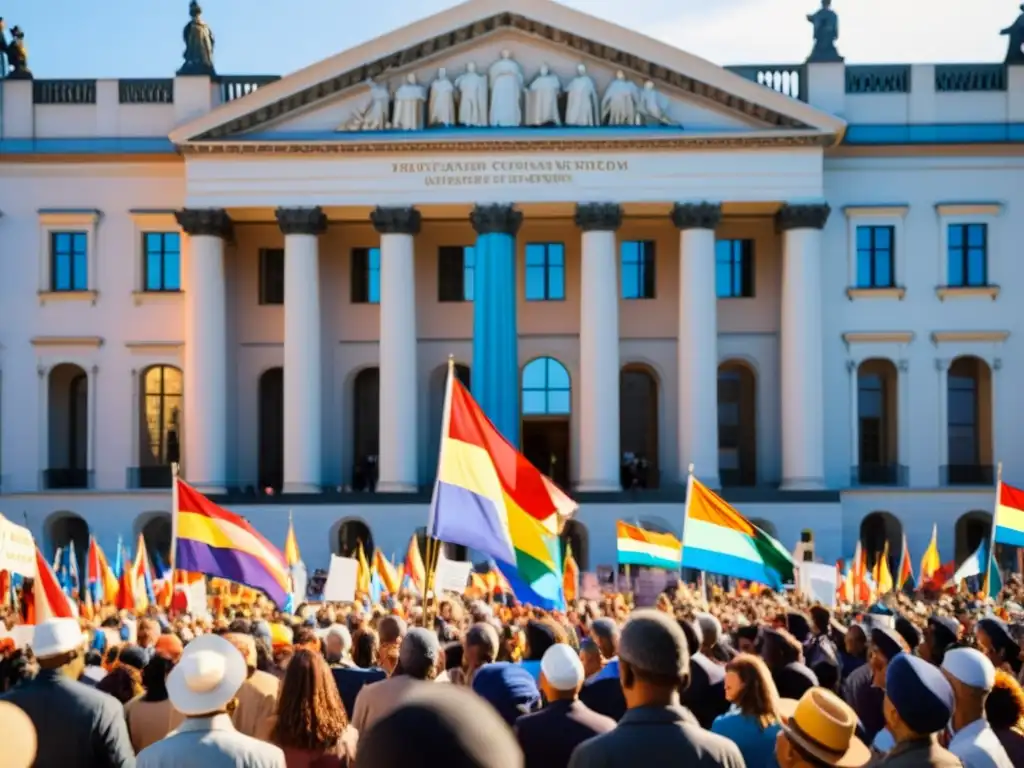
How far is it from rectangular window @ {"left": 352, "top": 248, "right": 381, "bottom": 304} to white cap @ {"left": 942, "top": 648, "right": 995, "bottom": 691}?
39.3m

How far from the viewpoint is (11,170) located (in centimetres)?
4519

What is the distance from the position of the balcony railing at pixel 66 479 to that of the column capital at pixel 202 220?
7.85m

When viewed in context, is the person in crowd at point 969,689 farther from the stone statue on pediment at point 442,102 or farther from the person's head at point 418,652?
the stone statue on pediment at point 442,102

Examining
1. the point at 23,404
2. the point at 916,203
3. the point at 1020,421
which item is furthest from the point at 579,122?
the point at 23,404

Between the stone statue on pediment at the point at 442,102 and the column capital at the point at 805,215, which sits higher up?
the stone statue on pediment at the point at 442,102

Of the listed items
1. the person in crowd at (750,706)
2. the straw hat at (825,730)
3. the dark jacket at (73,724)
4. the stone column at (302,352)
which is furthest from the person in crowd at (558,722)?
the stone column at (302,352)

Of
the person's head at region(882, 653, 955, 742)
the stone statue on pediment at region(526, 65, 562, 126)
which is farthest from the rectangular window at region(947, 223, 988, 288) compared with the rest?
the person's head at region(882, 653, 955, 742)

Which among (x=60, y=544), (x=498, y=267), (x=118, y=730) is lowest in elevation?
(x=60, y=544)

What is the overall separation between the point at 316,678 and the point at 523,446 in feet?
132

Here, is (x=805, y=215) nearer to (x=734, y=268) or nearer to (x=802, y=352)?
(x=802, y=352)

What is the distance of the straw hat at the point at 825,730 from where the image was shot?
596cm

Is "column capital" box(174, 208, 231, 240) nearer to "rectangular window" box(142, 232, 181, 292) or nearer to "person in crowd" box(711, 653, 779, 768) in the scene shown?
"rectangular window" box(142, 232, 181, 292)

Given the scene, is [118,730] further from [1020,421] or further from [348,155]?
[1020,421]

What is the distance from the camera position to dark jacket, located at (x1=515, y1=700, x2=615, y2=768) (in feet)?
23.6
